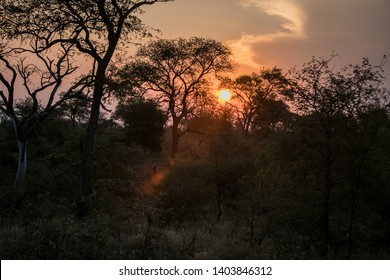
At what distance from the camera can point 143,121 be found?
136 feet

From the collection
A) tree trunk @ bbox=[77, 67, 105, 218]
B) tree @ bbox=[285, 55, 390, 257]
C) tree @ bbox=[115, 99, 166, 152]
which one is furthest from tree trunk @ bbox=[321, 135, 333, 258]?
tree @ bbox=[115, 99, 166, 152]

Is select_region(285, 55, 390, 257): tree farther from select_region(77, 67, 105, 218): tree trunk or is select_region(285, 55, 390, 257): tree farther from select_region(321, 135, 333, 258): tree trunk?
select_region(77, 67, 105, 218): tree trunk

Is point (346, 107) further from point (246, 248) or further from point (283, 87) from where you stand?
point (246, 248)

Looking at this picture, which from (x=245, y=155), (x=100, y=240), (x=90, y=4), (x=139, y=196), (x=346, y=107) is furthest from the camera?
(x=245, y=155)

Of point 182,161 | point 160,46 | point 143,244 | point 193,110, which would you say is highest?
point 160,46

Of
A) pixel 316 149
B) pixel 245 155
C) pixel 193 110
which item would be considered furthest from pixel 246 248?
pixel 193 110

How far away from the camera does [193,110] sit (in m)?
41.1

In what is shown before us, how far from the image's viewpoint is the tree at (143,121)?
136ft

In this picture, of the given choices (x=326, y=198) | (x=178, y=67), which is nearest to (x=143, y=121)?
(x=178, y=67)

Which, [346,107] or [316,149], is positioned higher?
[346,107]

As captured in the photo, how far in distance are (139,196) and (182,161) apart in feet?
10.8

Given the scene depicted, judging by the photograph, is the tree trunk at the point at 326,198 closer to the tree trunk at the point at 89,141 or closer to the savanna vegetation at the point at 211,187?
the savanna vegetation at the point at 211,187

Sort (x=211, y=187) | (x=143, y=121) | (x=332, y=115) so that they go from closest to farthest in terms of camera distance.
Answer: (x=332, y=115) < (x=211, y=187) < (x=143, y=121)

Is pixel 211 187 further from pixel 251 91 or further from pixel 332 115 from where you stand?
pixel 251 91
